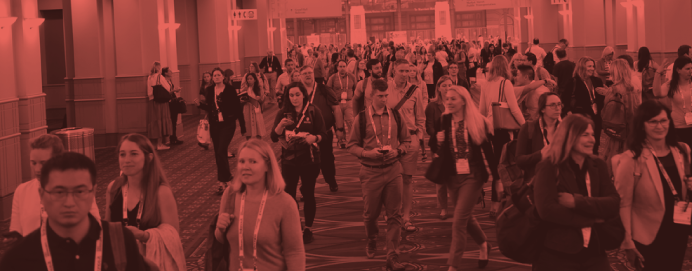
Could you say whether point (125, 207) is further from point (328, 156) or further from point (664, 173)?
point (328, 156)

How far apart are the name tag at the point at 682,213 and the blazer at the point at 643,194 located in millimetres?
59

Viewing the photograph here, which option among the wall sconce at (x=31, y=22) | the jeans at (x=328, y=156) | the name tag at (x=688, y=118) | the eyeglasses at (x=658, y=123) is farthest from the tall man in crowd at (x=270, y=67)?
the eyeglasses at (x=658, y=123)

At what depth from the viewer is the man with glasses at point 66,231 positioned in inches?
98.3

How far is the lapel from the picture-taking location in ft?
13.7

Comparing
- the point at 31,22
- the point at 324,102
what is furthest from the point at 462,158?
the point at 31,22

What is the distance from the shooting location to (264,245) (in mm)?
3537

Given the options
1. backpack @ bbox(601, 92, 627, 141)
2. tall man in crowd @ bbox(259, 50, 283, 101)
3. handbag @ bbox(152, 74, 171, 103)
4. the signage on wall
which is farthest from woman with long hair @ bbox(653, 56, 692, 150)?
tall man in crowd @ bbox(259, 50, 283, 101)

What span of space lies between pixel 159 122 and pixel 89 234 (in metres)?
12.5

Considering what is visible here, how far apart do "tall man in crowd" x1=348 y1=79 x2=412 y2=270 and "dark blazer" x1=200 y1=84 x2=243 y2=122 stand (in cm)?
352

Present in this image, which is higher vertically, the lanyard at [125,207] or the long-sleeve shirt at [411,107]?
the long-sleeve shirt at [411,107]

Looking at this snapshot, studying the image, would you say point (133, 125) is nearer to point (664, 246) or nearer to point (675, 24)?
point (675, 24)

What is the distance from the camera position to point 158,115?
48.5 ft

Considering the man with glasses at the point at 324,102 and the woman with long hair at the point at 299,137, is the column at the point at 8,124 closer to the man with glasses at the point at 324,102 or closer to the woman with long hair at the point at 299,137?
the man with glasses at the point at 324,102

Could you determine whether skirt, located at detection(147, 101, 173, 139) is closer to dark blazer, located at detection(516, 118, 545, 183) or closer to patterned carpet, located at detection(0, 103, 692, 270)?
patterned carpet, located at detection(0, 103, 692, 270)
